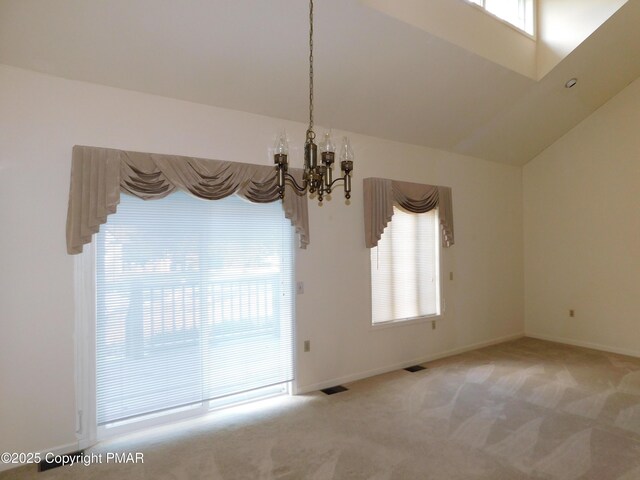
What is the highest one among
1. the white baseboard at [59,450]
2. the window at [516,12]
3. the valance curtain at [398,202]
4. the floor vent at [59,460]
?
the window at [516,12]

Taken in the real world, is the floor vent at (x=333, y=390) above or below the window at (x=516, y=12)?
below

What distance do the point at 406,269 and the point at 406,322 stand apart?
66cm

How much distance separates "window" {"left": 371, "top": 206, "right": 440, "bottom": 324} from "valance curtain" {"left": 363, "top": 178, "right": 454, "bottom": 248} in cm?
13

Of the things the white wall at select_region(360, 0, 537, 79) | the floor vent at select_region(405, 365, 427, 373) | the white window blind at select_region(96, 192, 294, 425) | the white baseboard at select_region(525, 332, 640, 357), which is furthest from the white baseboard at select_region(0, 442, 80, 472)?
the white baseboard at select_region(525, 332, 640, 357)

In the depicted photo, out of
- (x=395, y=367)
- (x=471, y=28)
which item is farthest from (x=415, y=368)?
(x=471, y=28)

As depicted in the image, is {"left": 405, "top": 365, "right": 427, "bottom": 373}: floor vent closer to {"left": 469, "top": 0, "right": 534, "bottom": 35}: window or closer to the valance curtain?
the valance curtain

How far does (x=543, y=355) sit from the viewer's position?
16.7 ft

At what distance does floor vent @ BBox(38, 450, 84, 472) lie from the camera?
263 centimetres

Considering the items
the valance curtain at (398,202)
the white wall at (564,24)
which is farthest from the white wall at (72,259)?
the white wall at (564,24)

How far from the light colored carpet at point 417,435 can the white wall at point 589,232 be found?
49.7 inches

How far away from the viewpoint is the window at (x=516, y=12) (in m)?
4.05

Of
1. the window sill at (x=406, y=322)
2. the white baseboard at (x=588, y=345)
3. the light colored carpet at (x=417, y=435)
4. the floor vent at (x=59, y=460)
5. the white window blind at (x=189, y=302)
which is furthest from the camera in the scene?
the white baseboard at (x=588, y=345)

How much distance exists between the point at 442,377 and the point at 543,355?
5.99ft

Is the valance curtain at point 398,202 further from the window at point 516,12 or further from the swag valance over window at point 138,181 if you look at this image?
the window at point 516,12
